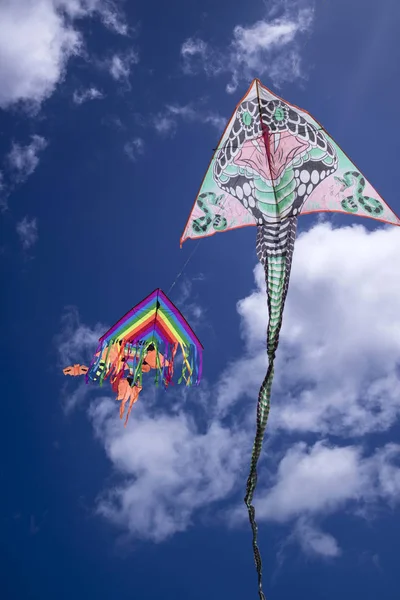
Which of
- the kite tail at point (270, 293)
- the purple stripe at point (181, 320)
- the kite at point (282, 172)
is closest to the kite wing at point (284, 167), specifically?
the kite at point (282, 172)

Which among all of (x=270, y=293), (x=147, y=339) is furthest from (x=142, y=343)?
(x=270, y=293)

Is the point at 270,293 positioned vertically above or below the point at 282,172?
below

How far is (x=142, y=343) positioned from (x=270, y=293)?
11.8 feet

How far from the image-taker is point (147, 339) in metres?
11.4

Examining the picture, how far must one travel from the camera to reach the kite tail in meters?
8.49

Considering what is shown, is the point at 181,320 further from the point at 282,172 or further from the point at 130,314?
the point at 282,172

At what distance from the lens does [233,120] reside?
1009cm

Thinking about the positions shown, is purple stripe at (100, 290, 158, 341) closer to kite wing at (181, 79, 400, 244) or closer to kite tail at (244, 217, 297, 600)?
kite wing at (181, 79, 400, 244)

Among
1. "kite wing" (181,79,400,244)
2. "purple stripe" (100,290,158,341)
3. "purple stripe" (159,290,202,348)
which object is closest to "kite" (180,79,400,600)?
"kite wing" (181,79,400,244)

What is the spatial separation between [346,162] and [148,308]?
16.6ft

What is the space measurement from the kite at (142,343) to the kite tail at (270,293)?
260 centimetres

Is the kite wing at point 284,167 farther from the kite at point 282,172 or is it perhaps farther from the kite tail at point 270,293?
the kite tail at point 270,293

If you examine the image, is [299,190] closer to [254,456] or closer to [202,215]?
[202,215]

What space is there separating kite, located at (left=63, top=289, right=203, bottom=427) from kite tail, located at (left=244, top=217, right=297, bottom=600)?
260 centimetres
